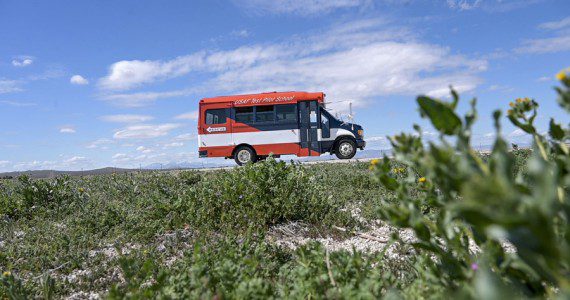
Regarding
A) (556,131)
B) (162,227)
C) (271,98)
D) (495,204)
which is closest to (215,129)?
(271,98)

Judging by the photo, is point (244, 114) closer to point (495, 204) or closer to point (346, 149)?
point (346, 149)

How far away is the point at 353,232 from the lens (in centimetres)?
468

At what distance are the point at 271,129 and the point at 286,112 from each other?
994 mm

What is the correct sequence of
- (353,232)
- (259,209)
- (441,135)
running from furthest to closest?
(259,209) → (353,232) → (441,135)

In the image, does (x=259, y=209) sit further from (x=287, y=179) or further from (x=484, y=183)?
(x=484, y=183)

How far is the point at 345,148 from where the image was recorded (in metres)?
18.8

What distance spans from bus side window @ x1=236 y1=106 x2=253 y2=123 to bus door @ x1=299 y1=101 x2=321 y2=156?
2.21 metres

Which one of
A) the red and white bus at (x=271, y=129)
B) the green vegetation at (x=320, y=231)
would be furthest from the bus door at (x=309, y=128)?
the green vegetation at (x=320, y=231)

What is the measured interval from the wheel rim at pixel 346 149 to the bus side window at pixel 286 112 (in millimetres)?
2460

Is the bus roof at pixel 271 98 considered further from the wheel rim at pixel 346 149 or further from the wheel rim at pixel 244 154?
the wheel rim at pixel 346 149

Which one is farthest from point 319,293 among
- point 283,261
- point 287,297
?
point 283,261

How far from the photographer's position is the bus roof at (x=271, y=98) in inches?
730

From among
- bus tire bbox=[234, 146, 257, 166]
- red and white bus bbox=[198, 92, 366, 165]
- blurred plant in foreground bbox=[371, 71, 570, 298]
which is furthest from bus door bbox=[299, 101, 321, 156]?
blurred plant in foreground bbox=[371, 71, 570, 298]

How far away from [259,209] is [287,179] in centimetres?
56
